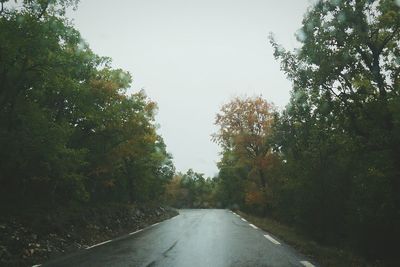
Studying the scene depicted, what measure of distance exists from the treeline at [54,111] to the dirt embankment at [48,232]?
1.43m

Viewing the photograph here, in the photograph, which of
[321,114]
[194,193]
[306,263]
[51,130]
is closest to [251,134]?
[321,114]

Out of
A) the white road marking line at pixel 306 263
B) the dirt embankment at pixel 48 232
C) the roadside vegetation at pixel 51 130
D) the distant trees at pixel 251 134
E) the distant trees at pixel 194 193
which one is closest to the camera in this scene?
the white road marking line at pixel 306 263

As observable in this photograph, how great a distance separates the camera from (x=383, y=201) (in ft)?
42.1

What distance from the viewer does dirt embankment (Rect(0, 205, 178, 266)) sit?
991cm

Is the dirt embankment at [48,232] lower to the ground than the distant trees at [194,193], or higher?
lower

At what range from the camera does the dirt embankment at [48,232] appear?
32.5ft

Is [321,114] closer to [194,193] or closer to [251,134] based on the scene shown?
[251,134]

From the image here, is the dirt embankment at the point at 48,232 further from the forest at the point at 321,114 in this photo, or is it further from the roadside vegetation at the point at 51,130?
the forest at the point at 321,114

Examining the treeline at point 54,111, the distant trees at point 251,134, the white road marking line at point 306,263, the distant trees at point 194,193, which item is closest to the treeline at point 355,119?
the white road marking line at point 306,263

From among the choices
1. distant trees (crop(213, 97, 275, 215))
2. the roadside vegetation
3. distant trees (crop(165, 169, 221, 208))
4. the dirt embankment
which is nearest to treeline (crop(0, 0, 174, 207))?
the roadside vegetation

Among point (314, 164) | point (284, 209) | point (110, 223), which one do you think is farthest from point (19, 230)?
point (284, 209)

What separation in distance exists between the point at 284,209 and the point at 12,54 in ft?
61.8

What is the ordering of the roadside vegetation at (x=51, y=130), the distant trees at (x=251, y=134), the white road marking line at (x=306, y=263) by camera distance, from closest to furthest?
the white road marking line at (x=306, y=263) < the roadside vegetation at (x=51, y=130) < the distant trees at (x=251, y=134)

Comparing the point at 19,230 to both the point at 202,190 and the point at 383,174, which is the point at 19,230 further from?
the point at 202,190
